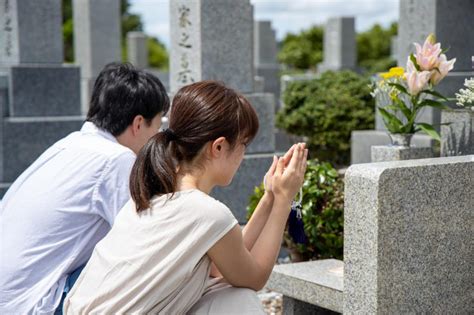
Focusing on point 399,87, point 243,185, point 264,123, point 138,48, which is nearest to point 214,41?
point 264,123

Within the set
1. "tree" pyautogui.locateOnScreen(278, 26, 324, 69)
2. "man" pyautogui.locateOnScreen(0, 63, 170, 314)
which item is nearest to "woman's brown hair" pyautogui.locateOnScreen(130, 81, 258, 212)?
"man" pyautogui.locateOnScreen(0, 63, 170, 314)

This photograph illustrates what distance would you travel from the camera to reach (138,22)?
157ft

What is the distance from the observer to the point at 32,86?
8219mm

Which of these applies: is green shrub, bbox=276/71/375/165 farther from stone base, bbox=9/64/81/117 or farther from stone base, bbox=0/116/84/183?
stone base, bbox=0/116/84/183

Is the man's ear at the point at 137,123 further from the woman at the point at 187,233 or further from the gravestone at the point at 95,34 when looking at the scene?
the gravestone at the point at 95,34

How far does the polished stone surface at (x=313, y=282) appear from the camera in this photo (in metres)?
3.51

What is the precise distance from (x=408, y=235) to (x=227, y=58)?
349cm

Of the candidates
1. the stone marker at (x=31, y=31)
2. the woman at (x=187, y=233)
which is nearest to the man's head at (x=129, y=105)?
the woman at (x=187, y=233)

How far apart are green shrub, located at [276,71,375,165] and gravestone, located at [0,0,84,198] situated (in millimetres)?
3161

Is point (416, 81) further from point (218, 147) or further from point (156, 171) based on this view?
point (156, 171)

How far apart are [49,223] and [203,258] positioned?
92 cm

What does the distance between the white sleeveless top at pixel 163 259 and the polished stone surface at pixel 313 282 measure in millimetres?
1265

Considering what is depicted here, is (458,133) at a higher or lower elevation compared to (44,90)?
lower

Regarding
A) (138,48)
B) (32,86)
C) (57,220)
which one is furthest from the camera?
(138,48)
